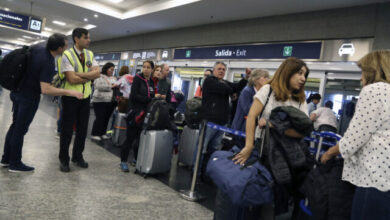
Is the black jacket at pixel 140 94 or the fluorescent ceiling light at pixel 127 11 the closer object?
the black jacket at pixel 140 94

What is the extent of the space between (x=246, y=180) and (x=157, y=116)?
2.05m

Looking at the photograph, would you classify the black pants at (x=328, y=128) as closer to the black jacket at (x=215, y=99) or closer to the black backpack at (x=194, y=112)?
the black backpack at (x=194, y=112)

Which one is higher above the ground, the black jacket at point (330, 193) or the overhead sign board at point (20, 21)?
the overhead sign board at point (20, 21)

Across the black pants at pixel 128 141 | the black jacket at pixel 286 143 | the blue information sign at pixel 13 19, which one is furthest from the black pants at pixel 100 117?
the blue information sign at pixel 13 19

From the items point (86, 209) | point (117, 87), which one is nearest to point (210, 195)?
point (86, 209)

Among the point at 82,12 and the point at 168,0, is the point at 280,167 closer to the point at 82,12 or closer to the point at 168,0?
the point at 168,0

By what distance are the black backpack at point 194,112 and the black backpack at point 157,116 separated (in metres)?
0.73

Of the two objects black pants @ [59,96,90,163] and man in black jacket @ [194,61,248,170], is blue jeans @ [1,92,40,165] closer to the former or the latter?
black pants @ [59,96,90,163]

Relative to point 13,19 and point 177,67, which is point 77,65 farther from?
point 13,19

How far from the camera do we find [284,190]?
1.98 m

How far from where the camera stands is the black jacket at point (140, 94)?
386cm

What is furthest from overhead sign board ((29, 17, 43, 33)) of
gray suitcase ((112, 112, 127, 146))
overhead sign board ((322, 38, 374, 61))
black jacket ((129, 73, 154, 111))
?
overhead sign board ((322, 38, 374, 61))

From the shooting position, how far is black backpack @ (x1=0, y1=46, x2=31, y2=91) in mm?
2955

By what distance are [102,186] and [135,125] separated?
101 centimetres
